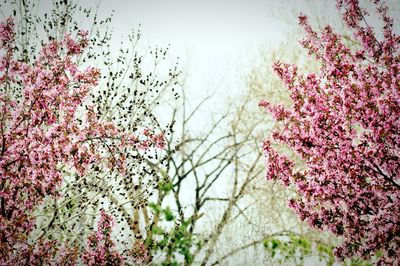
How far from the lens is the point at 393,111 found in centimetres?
422

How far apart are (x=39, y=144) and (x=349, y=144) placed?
4.15 m

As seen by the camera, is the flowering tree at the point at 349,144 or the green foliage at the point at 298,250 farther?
the green foliage at the point at 298,250

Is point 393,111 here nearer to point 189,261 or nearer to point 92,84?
point 92,84

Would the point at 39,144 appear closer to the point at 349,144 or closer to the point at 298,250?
the point at 349,144

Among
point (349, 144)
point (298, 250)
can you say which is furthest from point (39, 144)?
point (298, 250)

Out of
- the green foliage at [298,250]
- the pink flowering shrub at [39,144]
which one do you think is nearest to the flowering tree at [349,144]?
the pink flowering shrub at [39,144]

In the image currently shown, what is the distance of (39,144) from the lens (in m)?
4.41

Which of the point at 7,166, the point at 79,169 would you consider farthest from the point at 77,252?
the point at 7,166

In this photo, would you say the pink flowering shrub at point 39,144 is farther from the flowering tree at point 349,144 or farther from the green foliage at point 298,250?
the green foliage at point 298,250

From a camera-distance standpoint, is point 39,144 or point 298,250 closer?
point 39,144

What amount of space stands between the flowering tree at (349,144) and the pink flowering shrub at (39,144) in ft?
7.85

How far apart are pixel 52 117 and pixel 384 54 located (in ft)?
16.1

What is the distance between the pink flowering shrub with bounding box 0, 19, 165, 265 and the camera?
14.3 ft

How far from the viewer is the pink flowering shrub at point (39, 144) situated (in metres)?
4.37
